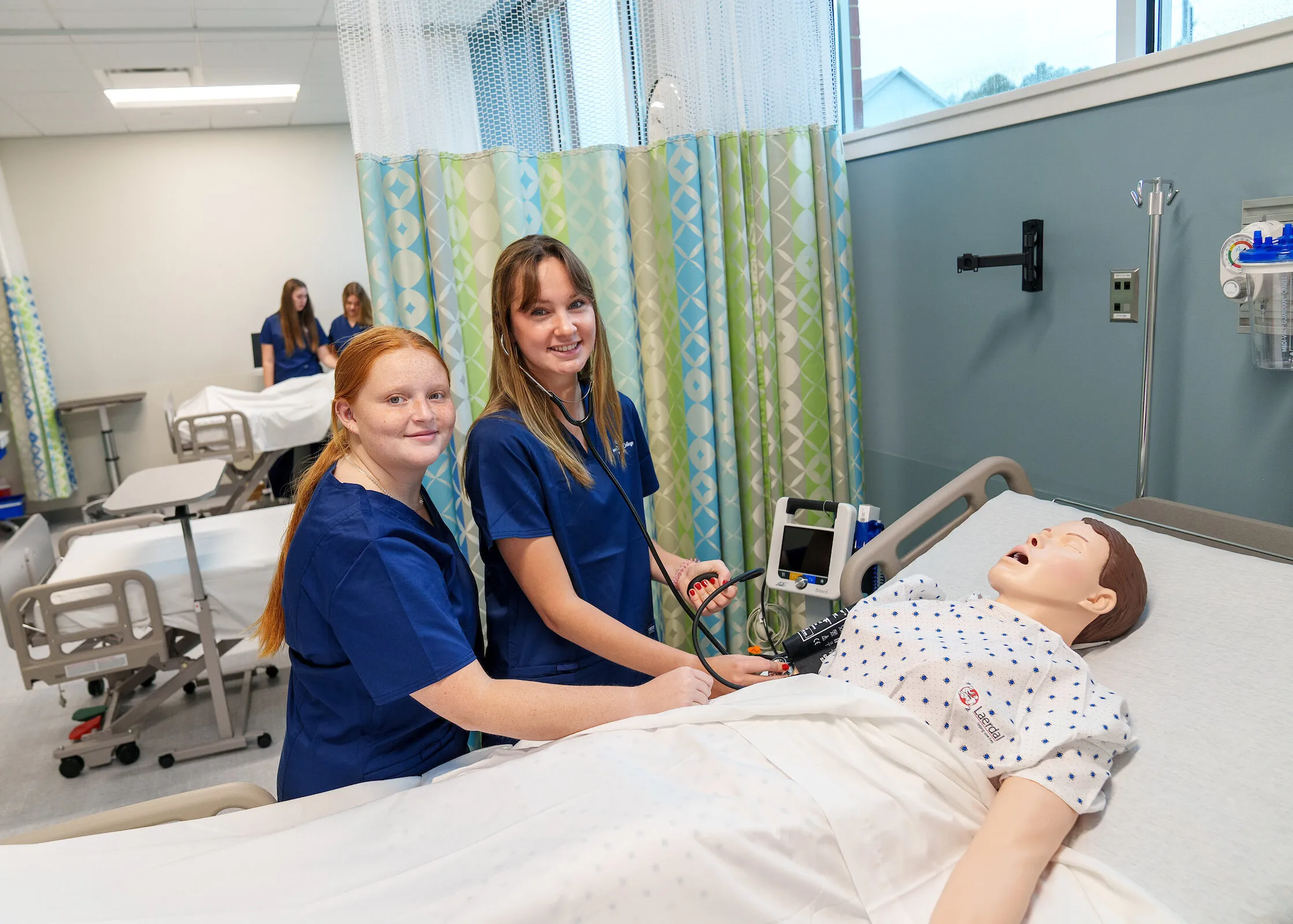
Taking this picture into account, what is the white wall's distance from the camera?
20.9ft

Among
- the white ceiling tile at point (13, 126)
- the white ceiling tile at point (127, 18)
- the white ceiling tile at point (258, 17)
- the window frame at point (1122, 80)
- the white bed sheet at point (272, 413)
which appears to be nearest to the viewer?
the window frame at point (1122, 80)

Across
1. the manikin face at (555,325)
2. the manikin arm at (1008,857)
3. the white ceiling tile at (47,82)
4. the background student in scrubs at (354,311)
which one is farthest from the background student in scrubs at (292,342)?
the manikin arm at (1008,857)

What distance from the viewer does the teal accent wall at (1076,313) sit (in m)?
1.47

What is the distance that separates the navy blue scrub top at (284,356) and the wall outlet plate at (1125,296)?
4970mm

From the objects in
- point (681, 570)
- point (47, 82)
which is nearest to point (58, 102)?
point (47, 82)

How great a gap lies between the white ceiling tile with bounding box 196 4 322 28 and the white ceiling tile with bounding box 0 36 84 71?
68 cm

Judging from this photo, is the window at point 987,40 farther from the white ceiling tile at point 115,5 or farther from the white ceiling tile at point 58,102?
the white ceiling tile at point 58,102

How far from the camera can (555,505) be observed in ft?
4.74

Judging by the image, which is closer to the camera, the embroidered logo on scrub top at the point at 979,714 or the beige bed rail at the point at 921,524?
the embroidered logo on scrub top at the point at 979,714

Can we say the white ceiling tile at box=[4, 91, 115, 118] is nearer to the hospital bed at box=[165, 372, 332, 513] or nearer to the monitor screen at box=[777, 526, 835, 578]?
the hospital bed at box=[165, 372, 332, 513]

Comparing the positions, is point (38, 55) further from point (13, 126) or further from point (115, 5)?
point (13, 126)

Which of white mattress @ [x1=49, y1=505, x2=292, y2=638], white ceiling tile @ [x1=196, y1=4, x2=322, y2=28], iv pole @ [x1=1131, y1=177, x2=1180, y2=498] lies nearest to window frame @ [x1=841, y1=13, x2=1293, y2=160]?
iv pole @ [x1=1131, y1=177, x2=1180, y2=498]

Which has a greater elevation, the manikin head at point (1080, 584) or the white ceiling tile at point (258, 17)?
the white ceiling tile at point (258, 17)

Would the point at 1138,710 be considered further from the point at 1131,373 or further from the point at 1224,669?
the point at 1131,373
